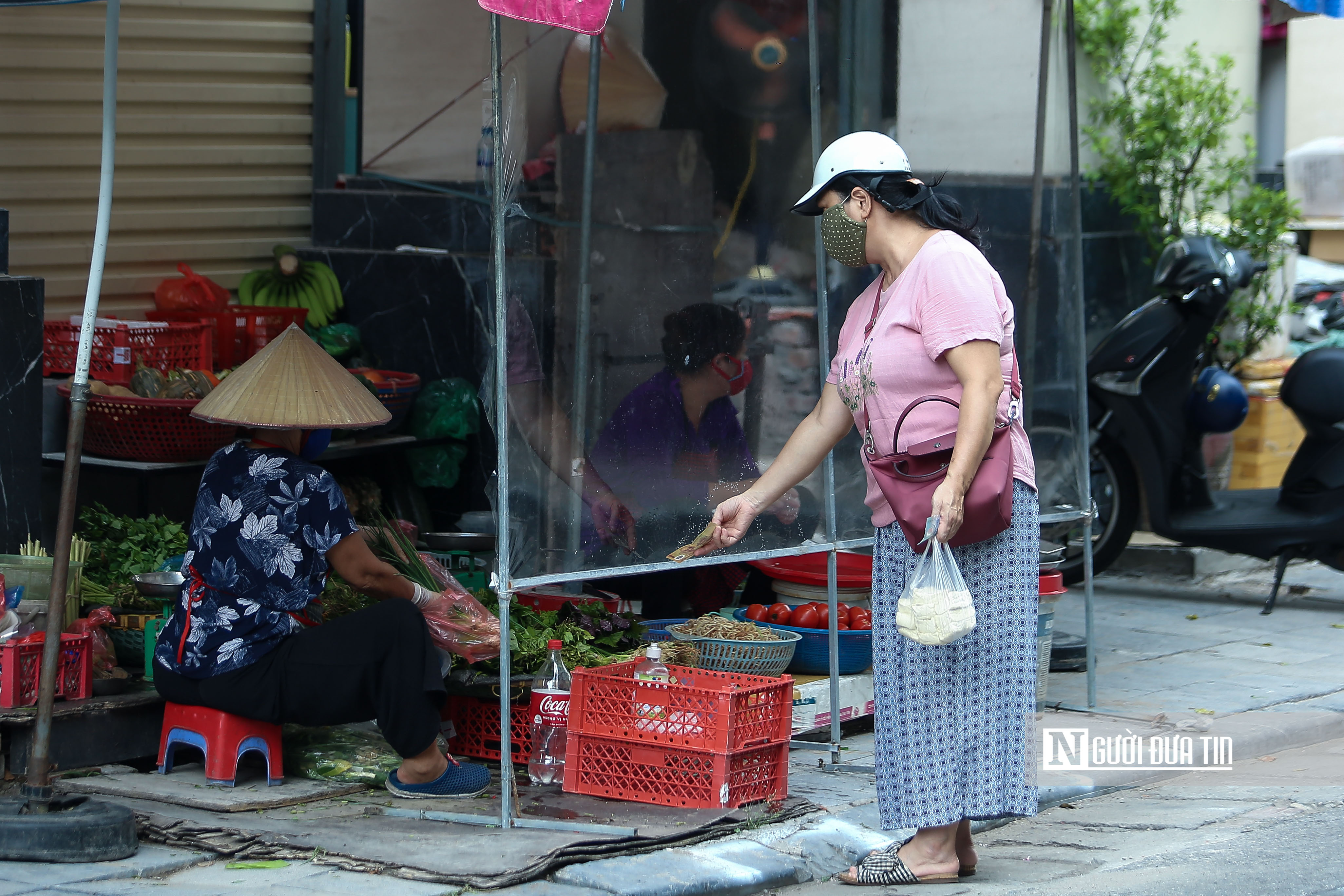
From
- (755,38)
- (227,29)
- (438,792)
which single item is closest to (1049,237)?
(755,38)

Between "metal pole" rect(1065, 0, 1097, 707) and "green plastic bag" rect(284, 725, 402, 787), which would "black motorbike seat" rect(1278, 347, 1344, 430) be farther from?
"green plastic bag" rect(284, 725, 402, 787)

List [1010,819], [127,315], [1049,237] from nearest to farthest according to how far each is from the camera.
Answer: [1010,819], [1049,237], [127,315]

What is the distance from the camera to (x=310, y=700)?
4496 millimetres

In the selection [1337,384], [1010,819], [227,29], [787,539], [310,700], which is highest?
[227,29]

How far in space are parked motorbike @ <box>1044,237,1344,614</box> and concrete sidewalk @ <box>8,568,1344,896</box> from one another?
0.47 m

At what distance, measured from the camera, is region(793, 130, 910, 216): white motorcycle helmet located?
4.13 m

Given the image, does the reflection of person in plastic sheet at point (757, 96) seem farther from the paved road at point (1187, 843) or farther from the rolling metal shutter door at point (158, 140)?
the rolling metal shutter door at point (158, 140)

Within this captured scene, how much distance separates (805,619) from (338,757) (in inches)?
68.0

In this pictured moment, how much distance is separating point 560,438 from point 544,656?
85 cm

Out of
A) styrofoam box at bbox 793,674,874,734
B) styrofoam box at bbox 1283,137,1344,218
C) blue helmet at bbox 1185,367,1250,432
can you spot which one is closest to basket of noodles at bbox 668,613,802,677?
styrofoam box at bbox 793,674,874,734

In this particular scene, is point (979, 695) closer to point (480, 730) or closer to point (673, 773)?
point (673, 773)

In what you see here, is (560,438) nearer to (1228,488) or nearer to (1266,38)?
(1228,488)

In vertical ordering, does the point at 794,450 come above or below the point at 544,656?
above

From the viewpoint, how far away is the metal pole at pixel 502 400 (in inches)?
170
